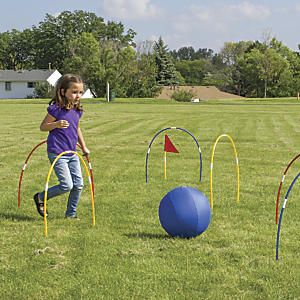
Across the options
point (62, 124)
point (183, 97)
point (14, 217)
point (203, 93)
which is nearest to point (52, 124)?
point (62, 124)

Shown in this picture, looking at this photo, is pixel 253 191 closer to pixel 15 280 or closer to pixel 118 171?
pixel 118 171

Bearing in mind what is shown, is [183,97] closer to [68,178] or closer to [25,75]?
[25,75]

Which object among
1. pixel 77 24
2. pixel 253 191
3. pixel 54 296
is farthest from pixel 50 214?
pixel 77 24

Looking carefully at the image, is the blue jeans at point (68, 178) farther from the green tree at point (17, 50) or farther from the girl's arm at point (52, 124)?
the green tree at point (17, 50)

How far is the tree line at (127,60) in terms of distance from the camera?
81000 millimetres

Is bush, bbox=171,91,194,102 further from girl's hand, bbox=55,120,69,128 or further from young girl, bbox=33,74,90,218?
girl's hand, bbox=55,120,69,128

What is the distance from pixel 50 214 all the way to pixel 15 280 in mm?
2584

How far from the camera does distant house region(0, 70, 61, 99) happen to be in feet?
293

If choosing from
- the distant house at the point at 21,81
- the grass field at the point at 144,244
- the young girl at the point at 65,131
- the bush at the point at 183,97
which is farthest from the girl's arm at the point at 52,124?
the distant house at the point at 21,81

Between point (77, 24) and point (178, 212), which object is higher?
point (77, 24)

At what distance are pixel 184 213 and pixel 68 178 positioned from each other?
174cm

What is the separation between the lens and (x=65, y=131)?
710 centimetres

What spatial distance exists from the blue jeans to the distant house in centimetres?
8324

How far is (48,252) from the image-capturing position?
594 cm
